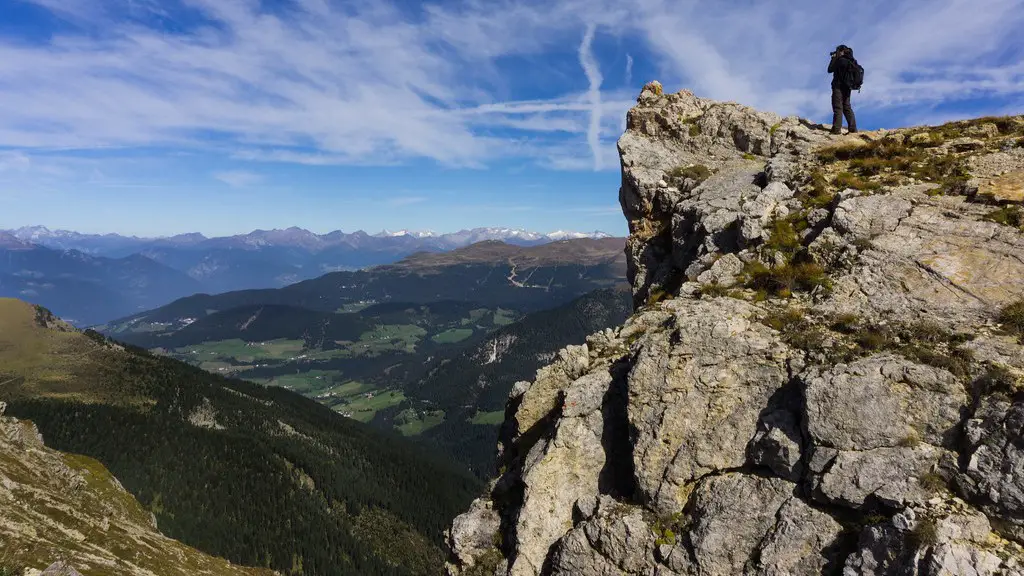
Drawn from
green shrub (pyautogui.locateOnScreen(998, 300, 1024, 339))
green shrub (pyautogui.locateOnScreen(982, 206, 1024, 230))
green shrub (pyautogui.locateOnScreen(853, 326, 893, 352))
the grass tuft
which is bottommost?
green shrub (pyautogui.locateOnScreen(853, 326, 893, 352))

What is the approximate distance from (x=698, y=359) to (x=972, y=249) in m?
11.9

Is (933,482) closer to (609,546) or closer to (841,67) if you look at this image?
(609,546)

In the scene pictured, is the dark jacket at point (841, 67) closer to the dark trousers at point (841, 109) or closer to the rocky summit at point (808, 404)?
the dark trousers at point (841, 109)

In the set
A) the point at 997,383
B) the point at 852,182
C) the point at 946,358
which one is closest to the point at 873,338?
the point at 946,358

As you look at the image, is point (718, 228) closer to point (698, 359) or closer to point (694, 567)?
point (698, 359)

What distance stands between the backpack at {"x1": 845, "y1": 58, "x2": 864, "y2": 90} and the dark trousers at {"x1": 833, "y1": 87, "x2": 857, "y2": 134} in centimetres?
102

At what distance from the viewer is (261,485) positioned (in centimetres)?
15650

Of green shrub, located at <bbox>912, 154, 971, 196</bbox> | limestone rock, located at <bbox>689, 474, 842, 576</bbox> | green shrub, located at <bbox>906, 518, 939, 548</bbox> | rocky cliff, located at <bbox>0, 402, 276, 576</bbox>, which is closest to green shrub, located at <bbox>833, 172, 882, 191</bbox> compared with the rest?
green shrub, located at <bbox>912, 154, 971, 196</bbox>

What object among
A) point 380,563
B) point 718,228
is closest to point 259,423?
point 380,563

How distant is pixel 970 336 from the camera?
48.5ft

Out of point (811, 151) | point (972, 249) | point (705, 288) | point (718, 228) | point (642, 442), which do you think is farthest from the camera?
point (811, 151)

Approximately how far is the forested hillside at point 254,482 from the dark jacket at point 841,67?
161867 millimetres

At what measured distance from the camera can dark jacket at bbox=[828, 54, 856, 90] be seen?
96.8ft

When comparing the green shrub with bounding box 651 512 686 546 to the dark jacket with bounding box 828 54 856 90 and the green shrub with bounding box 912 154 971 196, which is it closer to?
the green shrub with bounding box 912 154 971 196
